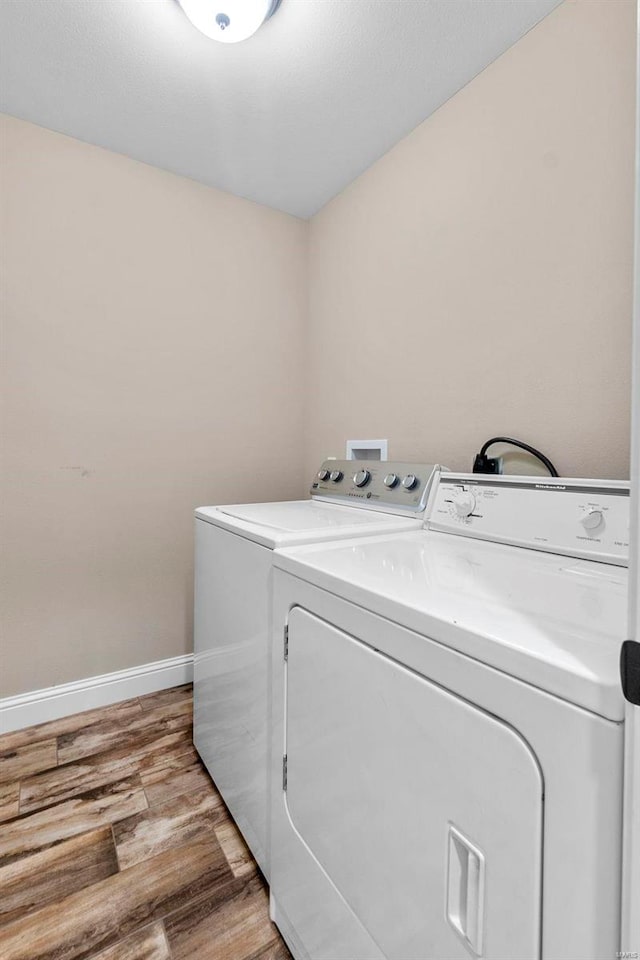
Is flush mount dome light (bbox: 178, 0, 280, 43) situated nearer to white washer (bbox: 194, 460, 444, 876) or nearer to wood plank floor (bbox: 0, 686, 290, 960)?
white washer (bbox: 194, 460, 444, 876)

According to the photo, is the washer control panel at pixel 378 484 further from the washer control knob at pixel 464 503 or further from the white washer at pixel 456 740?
the white washer at pixel 456 740

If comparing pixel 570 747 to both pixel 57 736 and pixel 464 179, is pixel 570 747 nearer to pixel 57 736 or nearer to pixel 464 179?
pixel 464 179

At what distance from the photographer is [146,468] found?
1953 mm

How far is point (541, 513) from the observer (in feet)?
3.31

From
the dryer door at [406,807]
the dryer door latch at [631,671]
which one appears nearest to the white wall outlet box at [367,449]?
the dryer door at [406,807]

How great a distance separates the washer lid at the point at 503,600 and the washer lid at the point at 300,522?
67 mm

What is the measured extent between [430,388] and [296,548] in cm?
93

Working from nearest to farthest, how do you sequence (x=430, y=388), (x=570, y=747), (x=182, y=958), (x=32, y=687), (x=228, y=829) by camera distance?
(x=570, y=747), (x=182, y=958), (x=228, y=829), (x=430, y=388), (x=32, y=687)

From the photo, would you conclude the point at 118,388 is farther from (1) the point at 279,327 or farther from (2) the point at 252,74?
(2) the point at 252,74

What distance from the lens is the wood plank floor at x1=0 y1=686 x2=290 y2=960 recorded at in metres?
0.96

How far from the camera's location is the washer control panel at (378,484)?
1.37m

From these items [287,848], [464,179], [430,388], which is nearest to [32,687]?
[287,848]

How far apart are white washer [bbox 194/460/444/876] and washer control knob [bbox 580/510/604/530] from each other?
17.8 inches

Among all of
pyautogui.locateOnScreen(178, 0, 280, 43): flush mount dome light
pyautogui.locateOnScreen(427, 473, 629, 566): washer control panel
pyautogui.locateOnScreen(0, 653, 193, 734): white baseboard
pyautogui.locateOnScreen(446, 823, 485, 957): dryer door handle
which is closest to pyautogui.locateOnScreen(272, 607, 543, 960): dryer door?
pyautogui.locateOnScreen(446, 823, 485, 957): dryer door handle
